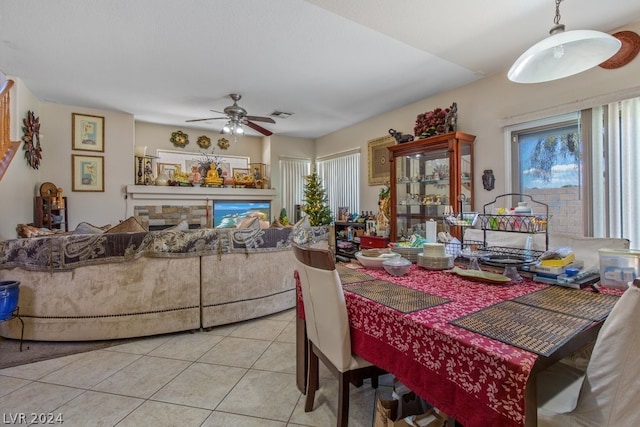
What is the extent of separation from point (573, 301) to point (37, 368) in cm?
321

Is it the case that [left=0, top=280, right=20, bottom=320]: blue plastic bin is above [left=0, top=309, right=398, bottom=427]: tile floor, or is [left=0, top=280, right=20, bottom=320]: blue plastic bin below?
above

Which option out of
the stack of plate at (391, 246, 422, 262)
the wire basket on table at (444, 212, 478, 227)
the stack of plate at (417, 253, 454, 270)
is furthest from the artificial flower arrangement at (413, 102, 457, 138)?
the stack of plate at (417, 253, 454, 270)

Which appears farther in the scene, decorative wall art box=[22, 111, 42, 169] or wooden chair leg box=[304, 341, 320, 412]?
decorative wall art box=[22, 111, 42, 169]

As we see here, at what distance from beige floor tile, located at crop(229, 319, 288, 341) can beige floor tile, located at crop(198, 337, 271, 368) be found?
0.27 ft

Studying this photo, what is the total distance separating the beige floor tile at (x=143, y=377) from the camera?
1.87m

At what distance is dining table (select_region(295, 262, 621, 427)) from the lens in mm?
743

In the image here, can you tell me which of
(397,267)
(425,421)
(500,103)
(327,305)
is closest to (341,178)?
(500,103)

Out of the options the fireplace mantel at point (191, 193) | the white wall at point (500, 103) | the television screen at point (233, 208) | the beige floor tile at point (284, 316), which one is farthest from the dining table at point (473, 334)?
the fireplace mantel at point (191, 193)

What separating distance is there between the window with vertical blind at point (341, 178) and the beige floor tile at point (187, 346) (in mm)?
3431

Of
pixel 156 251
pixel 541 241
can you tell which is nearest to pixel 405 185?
pixel 541 241

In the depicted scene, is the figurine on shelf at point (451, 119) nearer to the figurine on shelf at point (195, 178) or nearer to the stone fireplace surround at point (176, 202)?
the stone fireplace surround at point (176, 202)

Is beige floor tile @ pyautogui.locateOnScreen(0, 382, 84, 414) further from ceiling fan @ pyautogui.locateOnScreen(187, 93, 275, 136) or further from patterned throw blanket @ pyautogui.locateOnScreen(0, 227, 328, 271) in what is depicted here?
ceiling fan @ pyautogui.locateOnScreen(187, 93, 275, 136)

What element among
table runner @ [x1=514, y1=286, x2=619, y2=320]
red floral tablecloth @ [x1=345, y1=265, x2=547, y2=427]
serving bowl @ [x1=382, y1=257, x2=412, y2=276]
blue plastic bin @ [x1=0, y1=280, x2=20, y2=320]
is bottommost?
blue plastic bin @ [x1=0, y1=280, x2=20, y2=320]

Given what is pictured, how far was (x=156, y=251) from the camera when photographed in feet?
8.39
